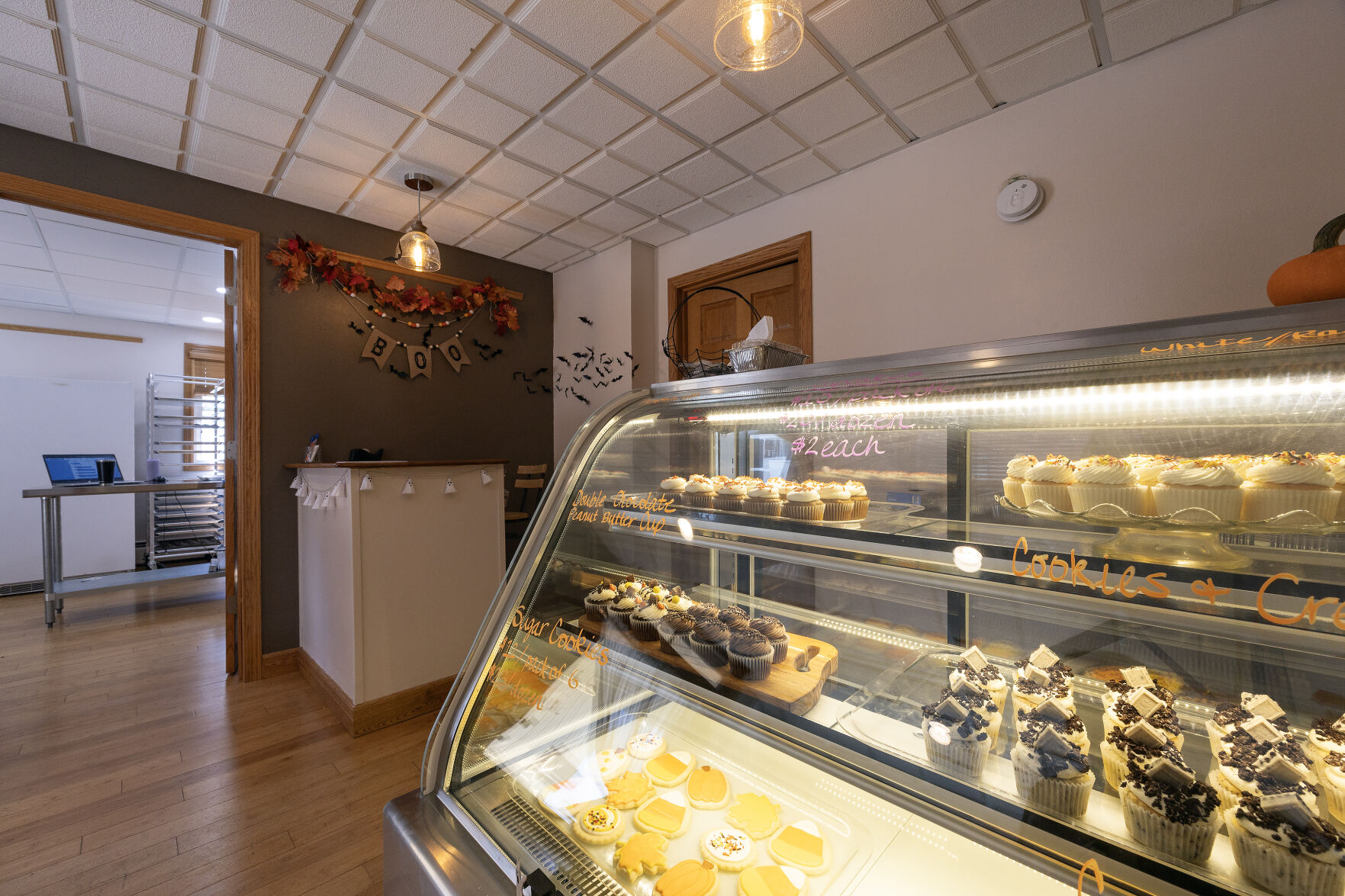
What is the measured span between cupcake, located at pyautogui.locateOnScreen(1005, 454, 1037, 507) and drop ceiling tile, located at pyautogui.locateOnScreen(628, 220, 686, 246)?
3.54 meters

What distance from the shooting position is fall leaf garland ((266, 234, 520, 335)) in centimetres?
367

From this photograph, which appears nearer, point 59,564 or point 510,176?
point 510,176

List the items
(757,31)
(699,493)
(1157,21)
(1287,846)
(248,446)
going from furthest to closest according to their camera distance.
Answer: (248,446), (1157,21), (757,31), (699,493), (1287,846)

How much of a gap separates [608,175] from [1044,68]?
2.30 m

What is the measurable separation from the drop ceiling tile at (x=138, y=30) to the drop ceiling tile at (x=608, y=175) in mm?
1798

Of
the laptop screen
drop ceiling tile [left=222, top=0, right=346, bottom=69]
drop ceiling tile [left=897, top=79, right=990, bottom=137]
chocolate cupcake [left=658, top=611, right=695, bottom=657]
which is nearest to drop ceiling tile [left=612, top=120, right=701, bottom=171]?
drop ceiling tile [left=897, top=79, right=990, bottom=137]

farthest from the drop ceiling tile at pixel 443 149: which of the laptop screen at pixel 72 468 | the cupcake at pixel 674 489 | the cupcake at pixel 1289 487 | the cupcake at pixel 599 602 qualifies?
the laptop screen at pixel 72 468

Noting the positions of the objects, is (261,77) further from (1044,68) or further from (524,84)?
(1044,68)

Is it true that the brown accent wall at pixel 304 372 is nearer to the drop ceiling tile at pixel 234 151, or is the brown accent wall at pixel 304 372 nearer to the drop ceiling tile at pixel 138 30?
the drop ceiling tile at pixel 234 151

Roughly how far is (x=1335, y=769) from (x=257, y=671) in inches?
187

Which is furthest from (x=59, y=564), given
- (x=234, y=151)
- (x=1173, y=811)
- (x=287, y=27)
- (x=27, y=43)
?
(x=1173, y=811)

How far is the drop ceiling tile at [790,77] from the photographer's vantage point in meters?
2.32

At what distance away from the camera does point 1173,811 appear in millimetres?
694

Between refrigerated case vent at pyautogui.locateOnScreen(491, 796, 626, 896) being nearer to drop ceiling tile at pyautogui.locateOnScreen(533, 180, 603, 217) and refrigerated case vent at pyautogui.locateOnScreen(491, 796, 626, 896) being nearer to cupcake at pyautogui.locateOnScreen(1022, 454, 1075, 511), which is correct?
cupcake at pyautogui.locateOnScreen(1022, 454, 1075, 511)
